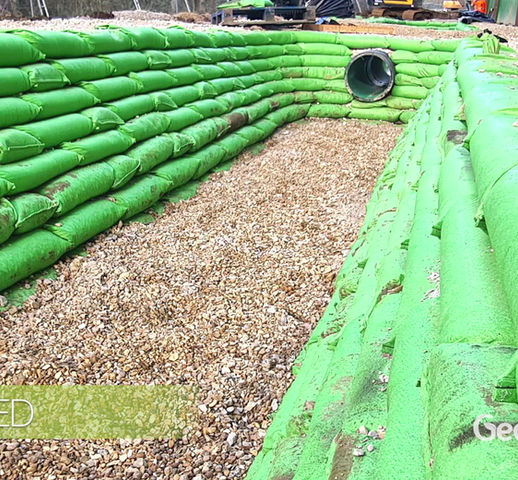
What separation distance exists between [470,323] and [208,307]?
207 cm

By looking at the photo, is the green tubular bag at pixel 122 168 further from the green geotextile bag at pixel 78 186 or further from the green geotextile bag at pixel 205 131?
the green geotextile bag at pixel 205 131

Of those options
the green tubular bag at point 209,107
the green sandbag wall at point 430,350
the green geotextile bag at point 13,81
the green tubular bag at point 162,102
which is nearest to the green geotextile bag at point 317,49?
the green tubular bag at point 209,107

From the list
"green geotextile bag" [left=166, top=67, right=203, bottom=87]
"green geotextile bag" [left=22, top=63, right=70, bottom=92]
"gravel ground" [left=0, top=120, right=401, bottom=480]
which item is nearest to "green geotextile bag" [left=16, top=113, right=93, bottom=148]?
"green geotextile bag" [left=22, top=63, right=70, bottom=92]

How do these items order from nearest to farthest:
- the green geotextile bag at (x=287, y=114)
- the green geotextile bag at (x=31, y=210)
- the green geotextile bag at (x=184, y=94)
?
the green geotextile bag at (x=31, y=210), the green geotextile bag at (x=184, y=94), the green geotextile bag at (x=287, y=114)

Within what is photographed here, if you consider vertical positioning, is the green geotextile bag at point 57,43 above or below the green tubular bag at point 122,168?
above

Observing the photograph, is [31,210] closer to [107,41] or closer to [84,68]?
[84,68]

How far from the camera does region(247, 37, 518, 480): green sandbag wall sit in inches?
34.8

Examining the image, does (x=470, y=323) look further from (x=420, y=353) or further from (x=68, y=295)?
(x=68, y=295)

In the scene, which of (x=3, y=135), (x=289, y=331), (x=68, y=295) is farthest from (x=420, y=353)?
(x=3, y=135)

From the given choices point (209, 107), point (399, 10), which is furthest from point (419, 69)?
point (399, 10)

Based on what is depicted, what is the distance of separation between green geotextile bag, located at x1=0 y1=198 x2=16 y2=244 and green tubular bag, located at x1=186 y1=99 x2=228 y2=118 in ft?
7.67

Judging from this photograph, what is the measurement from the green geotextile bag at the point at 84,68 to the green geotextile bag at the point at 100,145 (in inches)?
15.2

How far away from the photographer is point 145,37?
14.7ft

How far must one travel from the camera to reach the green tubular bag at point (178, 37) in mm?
4816
